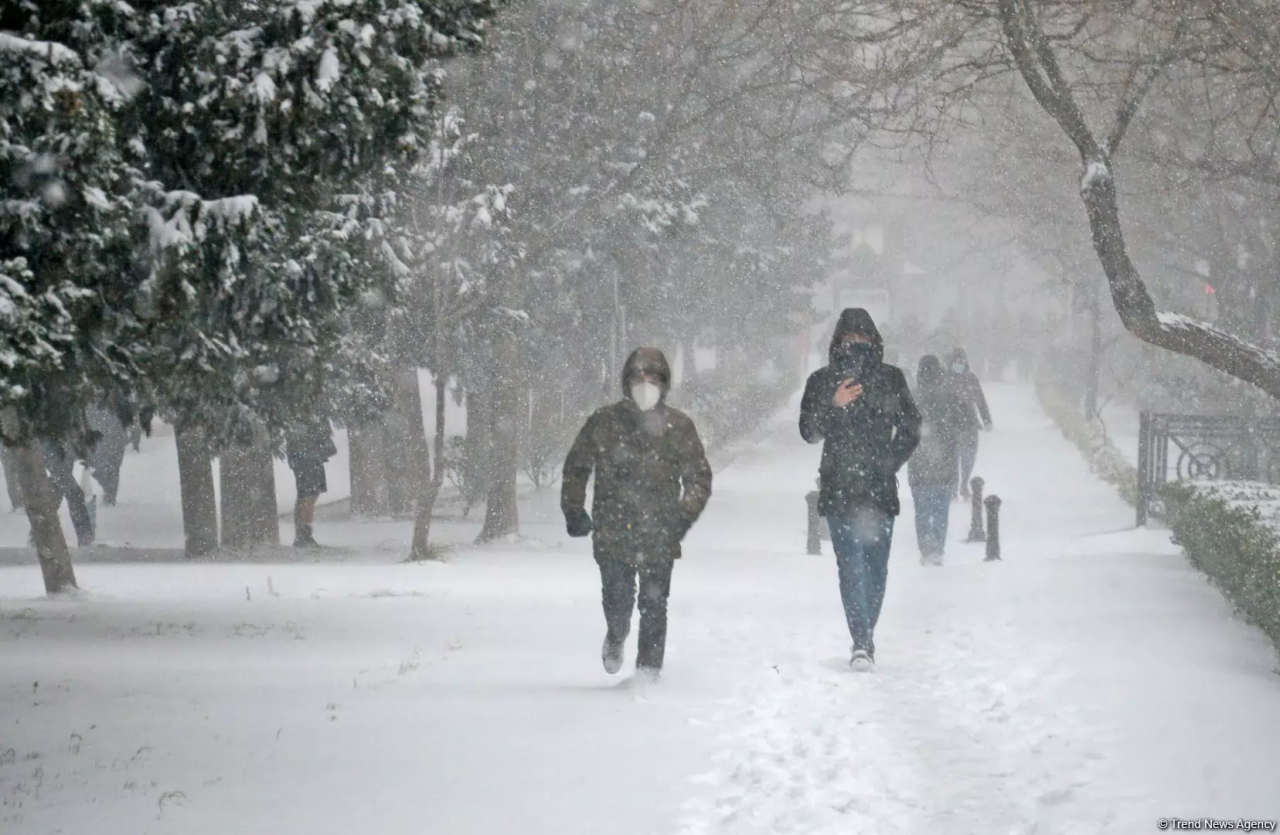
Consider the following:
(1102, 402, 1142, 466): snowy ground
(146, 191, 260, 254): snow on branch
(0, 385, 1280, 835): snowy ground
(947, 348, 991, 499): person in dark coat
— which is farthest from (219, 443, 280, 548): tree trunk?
(1102, 402, 1142, 466): snowy ground

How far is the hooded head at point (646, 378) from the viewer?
704 cm

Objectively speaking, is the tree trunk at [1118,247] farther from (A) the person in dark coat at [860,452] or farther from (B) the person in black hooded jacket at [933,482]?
(B) the person in black hooded jacket at [933,482]

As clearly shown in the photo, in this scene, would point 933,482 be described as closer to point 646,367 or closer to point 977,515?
point 977,515

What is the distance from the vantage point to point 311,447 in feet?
51.6

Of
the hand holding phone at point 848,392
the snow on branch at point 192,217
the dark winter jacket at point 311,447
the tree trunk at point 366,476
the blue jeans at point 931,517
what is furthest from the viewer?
the tree trunk at point 366,476

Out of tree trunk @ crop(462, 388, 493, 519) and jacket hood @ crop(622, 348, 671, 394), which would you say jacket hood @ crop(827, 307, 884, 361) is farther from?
tree trunk @ crop(462, 388, 493, 519)

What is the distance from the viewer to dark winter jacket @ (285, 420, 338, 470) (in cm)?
1541

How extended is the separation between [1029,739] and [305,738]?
321 cm

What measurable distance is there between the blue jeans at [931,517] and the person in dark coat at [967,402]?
2324 mm

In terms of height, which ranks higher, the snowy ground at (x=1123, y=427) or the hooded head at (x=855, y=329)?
the hooded head at (x=855, y=329)

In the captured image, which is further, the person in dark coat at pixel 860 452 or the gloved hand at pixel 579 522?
the person in dark coat at pixel 860 452

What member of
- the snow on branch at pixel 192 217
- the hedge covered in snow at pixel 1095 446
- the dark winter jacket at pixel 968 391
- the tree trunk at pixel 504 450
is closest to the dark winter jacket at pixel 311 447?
the tree trunk at pixel 504 450

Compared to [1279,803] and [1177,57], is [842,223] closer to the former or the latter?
Result: [1177,57]

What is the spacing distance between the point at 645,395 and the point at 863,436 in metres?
1.58
